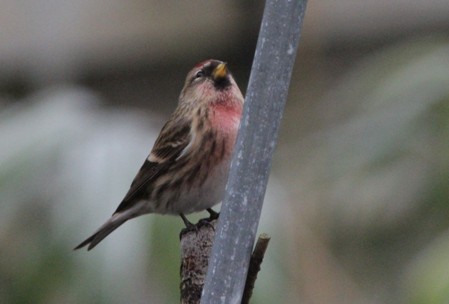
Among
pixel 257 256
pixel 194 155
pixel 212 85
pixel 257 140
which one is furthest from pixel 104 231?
pixel 257 140

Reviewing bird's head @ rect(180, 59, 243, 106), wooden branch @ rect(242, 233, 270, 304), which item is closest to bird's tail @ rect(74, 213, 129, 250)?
bird's head @ rect(180, 59, 243, 106)

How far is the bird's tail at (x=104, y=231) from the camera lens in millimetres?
3209

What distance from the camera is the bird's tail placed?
3209 millimetres

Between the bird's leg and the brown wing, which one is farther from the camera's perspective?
the brown wing

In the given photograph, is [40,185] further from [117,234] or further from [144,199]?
[144,199]

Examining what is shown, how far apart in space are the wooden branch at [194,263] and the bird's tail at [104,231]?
3.18 ft

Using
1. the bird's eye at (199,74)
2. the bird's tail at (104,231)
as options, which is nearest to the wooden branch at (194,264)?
the bird's tail at (104,231)

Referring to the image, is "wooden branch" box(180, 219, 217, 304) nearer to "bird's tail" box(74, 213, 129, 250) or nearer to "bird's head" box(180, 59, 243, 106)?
"bird's tail" box(74, 213, 129, 250)

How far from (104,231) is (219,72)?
28.3 inches

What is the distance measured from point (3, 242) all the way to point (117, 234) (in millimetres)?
658

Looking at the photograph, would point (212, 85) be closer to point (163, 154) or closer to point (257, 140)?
point (163, 154)

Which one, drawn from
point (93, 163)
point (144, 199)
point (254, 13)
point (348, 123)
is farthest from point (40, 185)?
point (254, 13)

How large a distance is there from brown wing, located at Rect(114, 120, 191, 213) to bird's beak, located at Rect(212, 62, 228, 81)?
20 centimetres

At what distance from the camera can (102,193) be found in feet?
10.3
